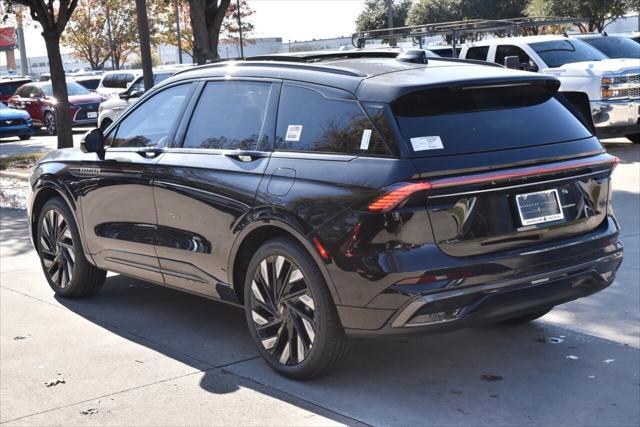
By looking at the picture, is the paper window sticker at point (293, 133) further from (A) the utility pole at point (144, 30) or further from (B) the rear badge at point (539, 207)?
(A) the utility pole at point (144, 30)

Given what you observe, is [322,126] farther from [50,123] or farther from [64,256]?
[50,123]

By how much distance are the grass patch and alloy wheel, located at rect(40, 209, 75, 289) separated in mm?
10699

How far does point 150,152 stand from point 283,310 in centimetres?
170

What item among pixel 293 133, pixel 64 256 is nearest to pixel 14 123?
pixel 64 256

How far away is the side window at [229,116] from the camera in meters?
5.47

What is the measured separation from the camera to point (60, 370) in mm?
5543

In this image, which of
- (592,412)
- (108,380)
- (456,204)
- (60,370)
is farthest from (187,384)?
(592,412)

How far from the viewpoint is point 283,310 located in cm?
511

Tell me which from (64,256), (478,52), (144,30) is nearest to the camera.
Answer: (64,256)

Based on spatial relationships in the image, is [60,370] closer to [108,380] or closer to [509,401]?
[108,380]

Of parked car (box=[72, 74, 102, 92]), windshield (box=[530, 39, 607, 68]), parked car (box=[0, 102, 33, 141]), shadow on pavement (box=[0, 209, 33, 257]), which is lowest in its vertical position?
parked car (box=[0, 102, 33, 141])

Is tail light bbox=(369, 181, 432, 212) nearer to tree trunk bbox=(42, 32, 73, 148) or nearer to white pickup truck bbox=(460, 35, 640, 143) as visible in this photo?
white pickup truck bbox=(460, 35, 640, 143)

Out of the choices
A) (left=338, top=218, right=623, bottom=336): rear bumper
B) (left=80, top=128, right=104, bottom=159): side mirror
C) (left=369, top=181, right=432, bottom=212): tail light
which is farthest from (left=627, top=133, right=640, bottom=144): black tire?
(left=369, top=181, right=432, bottom=212): tail light

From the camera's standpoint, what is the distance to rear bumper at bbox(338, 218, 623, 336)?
14.7 ft
